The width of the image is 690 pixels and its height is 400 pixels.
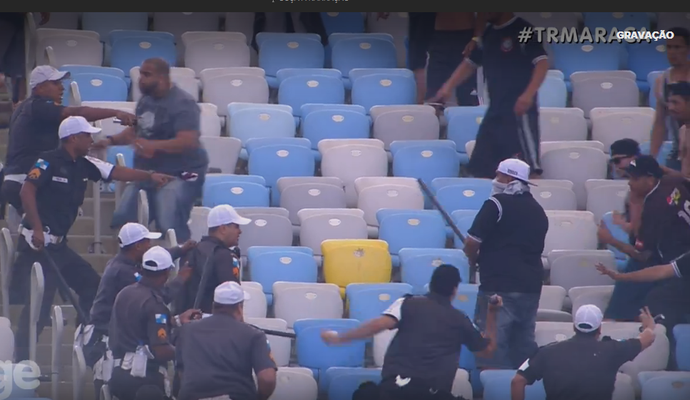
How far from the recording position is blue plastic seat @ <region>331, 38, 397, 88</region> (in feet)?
28.3

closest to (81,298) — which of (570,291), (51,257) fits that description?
(51,257)

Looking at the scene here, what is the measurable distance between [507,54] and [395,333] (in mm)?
1921

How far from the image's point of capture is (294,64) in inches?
336

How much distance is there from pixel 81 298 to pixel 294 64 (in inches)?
81.0

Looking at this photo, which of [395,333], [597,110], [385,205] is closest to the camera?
[395,333]

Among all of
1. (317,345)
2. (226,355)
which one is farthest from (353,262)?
(226,355)

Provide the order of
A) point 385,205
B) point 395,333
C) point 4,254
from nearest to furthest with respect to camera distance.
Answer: point 395,333, point 4,254, point 385,205

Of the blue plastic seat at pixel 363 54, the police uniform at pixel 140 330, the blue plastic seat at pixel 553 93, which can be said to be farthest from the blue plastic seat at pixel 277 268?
the blue plastic seat at pixel 553 93

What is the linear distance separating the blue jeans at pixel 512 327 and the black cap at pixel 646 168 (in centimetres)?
89

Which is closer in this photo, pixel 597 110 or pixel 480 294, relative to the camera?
pixel 480 294

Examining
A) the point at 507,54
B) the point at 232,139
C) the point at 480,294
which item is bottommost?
the point at 480,294

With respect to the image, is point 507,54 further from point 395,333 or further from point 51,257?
point 51,257

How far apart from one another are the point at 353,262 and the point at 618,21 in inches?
81.6

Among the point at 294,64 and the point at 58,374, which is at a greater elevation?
the point at 294,64
